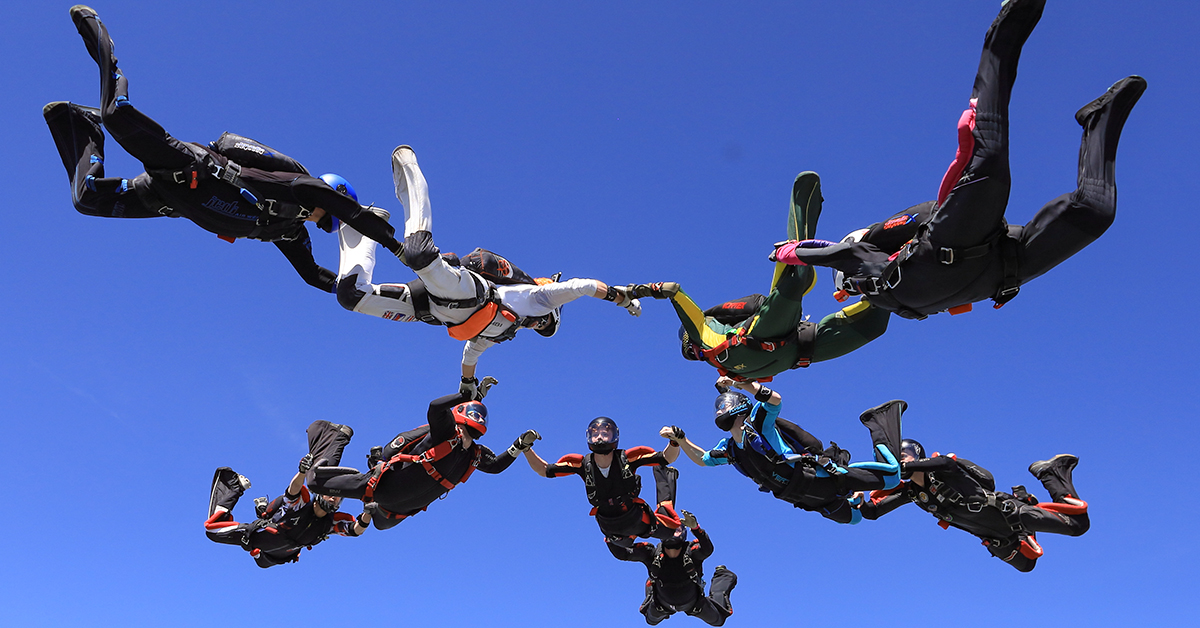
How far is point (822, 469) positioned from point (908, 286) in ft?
15.5

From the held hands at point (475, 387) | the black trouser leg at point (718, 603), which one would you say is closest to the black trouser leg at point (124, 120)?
the held hands at point (475, 387)

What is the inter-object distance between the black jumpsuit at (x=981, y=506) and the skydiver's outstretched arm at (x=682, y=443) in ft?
9.32

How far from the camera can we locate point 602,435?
517 inches

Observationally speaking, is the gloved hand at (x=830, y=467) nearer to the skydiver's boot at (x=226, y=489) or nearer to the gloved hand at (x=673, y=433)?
the gloved hand at (x=673, y=433)

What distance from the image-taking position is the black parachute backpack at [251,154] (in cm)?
1005

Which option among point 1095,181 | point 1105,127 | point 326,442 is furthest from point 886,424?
point 326,442

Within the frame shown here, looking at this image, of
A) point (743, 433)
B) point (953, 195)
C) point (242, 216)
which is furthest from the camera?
point (743, 433)

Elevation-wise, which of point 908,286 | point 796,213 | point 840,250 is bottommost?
point 908,286

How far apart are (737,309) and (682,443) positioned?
2.59 metres

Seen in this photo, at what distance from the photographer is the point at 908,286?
8945 mm

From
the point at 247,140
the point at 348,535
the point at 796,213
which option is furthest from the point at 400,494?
the point at 796,213

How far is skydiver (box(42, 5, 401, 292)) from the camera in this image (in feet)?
31.0

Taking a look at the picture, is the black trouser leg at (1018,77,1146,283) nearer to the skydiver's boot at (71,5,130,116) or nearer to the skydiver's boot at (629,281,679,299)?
the skydiver's boot at (629,281,679,299)

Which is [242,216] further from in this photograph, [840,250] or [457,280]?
[840,250]
